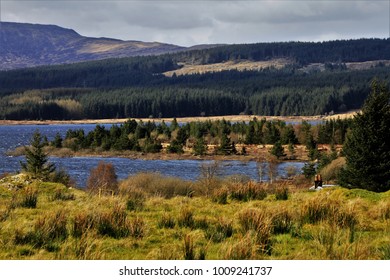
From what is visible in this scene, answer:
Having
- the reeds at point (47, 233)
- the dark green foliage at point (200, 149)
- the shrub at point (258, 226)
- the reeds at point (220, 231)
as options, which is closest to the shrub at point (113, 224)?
the reeds at point (47, 233)

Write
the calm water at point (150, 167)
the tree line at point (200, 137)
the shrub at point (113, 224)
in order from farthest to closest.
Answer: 1. the tree line at point (200, 137)
2. the calm water at point (150, 167)
3. the shrub at point (113, 224)

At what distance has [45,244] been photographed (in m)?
10.9

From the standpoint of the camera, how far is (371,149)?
36.2 m

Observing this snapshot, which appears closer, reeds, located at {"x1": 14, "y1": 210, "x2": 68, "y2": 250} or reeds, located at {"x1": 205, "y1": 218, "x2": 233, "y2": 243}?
reeds, located at {"x1": 14, "y1": 210, "x2": 68, "y2": 250}

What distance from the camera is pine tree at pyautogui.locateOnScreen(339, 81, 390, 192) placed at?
3550 cm

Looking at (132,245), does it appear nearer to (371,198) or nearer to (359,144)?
→ (371,198)

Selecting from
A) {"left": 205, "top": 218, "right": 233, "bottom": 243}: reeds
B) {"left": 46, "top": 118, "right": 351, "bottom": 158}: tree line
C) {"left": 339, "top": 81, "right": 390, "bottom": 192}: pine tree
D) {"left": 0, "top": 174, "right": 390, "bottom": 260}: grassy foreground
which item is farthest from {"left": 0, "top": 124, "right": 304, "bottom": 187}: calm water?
{"left": 205, "top": 218, "right": 233, "bottom": 243}: reeds

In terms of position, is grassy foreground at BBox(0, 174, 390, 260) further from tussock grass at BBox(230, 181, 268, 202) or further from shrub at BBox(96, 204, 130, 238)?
tussock grass at BBox(230, 181, 268, 202)

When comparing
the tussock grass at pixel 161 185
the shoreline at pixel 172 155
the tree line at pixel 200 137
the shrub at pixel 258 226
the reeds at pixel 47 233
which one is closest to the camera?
the shrub at pixel 258 226

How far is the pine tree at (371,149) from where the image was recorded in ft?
116

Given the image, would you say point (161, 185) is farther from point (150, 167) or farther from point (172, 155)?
point (172, 155)

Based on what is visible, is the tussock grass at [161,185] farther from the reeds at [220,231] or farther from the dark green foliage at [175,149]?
the dark green foliage at [175,149]

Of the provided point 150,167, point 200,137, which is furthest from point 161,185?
point 200,137

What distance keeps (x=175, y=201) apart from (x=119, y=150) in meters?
83.6
